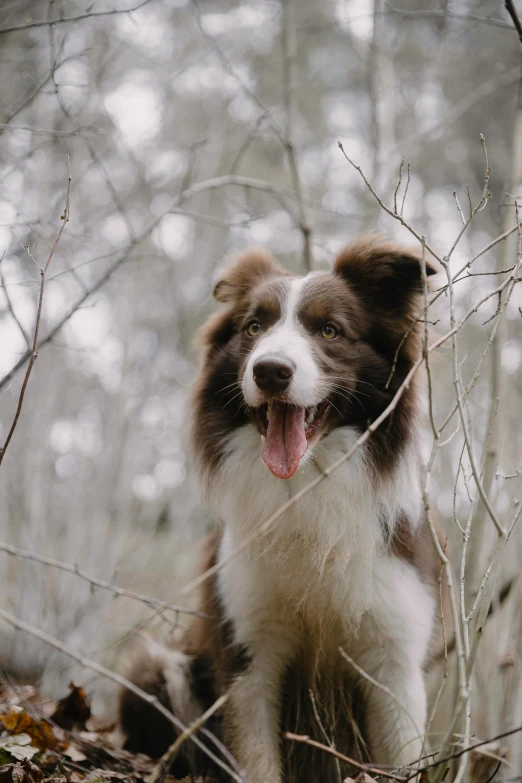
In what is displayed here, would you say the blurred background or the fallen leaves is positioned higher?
the blurred background

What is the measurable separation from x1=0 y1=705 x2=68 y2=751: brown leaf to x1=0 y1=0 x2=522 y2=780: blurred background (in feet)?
4.21

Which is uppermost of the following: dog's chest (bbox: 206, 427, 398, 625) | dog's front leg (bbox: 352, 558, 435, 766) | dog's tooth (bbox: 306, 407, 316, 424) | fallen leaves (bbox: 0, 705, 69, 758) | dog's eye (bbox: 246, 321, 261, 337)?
dog's eye (bbox: 246, 321, 261, 337)

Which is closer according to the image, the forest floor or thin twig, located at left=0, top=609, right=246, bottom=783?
thin twig, located at left=0, top=609, right=246, bottom=783

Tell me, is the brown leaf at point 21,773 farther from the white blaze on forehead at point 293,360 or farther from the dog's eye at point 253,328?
the dog's eye at point 253,328

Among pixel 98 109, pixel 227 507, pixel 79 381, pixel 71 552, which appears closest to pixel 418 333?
pixel 227 507

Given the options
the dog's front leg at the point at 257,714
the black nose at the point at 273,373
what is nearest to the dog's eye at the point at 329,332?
the black nose at the point at 273,373

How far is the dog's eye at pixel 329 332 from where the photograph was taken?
141 inches

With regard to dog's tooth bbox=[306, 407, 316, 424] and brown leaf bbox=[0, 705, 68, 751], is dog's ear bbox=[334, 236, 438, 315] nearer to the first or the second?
dog's tooth bbox=[306, 407, 316, 424]

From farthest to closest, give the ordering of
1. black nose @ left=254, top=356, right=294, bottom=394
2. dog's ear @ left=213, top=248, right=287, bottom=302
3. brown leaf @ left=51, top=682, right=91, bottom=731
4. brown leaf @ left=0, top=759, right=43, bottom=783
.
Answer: dog's ear @ left=213, top=248, right=287, bottom=302
brown leaf @ left=51, top=682, right=91, bottom=731
black nose @ left=254, top=356, right=294, bottom=394
brown leaf @ left=0, top=759, right=43, bottom=783

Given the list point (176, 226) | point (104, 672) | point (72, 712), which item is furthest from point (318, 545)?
point (176, 226)

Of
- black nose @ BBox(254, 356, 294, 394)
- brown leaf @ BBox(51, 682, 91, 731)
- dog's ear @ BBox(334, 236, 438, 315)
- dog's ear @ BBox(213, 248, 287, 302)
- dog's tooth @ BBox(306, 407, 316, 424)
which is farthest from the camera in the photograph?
dog's ear @ BBox(213, 248, 287, 302)

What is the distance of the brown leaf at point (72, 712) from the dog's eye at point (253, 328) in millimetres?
2340

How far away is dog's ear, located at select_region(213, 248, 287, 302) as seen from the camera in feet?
13.7

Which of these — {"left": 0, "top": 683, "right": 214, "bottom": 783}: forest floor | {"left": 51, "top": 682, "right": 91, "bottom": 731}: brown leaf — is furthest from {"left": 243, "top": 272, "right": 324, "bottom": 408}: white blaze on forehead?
{"left": 51, "top": 682, "right": 91, "bottom": 731}: brown leaf
